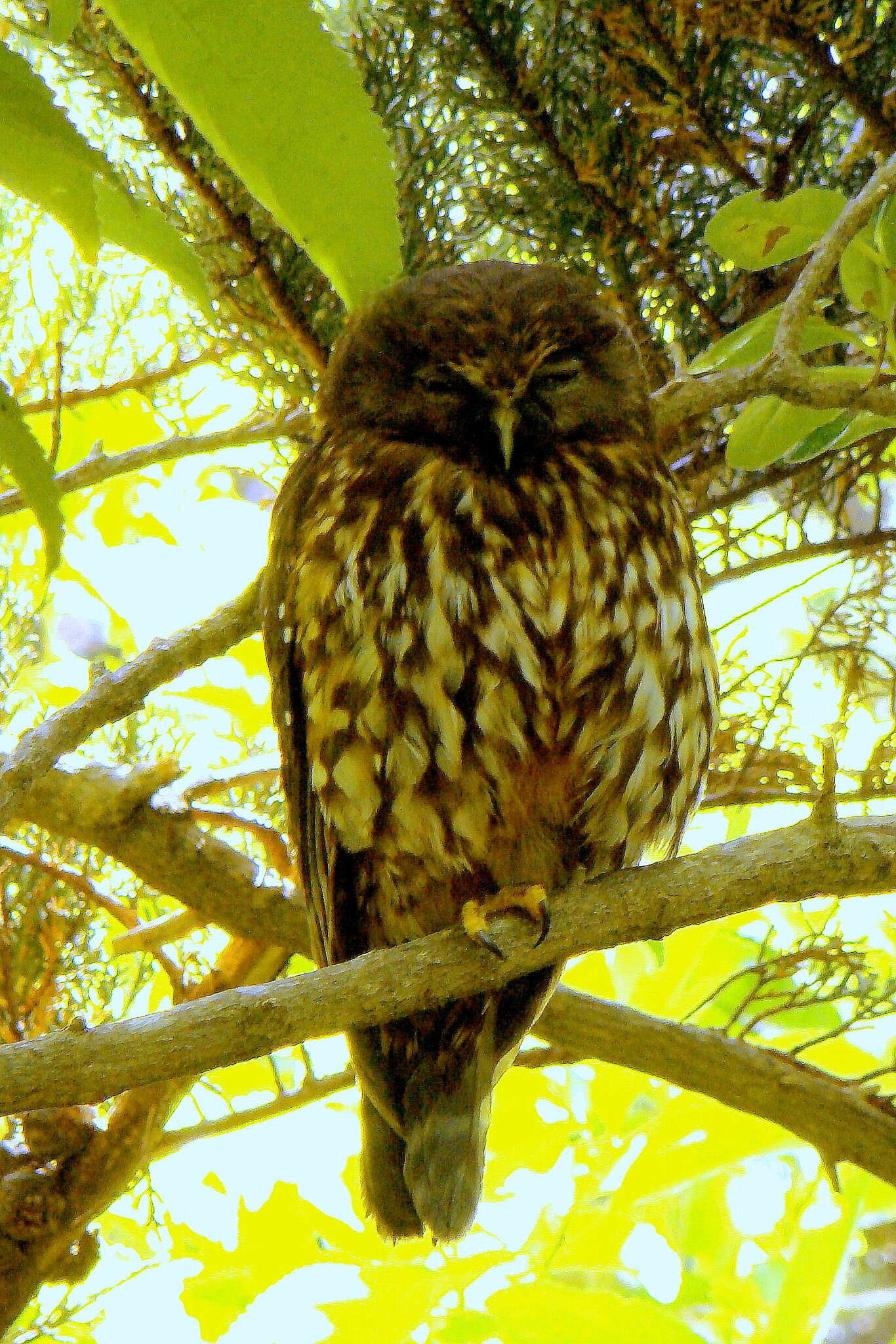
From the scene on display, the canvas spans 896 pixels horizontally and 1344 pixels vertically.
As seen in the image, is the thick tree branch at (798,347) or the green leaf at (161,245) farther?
the thick tree branch at (798,347)

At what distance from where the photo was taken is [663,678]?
174 centimetres

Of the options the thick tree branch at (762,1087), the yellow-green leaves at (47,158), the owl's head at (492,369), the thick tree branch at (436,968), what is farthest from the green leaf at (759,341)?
the yellow-green leaves at (47,158)

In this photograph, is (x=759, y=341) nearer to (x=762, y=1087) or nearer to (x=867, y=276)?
(x=867, y=276)

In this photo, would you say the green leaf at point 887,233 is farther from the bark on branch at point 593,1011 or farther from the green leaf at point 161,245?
the green leaf at point 161,245

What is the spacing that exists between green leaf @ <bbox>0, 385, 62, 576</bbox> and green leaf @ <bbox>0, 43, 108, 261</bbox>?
67 millimetres

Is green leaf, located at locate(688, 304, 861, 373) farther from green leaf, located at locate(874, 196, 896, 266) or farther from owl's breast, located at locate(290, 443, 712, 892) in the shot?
owl's breast, located at locate(290, 443, 712, 892)

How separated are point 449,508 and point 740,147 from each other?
0.66 metres

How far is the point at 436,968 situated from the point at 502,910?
0.20 metres

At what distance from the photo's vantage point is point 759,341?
5.26 feet

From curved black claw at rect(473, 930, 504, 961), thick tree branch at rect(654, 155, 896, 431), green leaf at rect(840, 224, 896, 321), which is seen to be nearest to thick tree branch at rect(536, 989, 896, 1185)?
curved black claw at rect(473, 930, 504, 961)

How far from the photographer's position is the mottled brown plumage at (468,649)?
168 cm

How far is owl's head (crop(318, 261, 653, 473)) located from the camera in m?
1.77

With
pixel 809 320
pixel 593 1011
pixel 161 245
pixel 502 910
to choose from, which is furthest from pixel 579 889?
pixel 161 245

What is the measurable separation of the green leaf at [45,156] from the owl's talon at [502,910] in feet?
3.54
